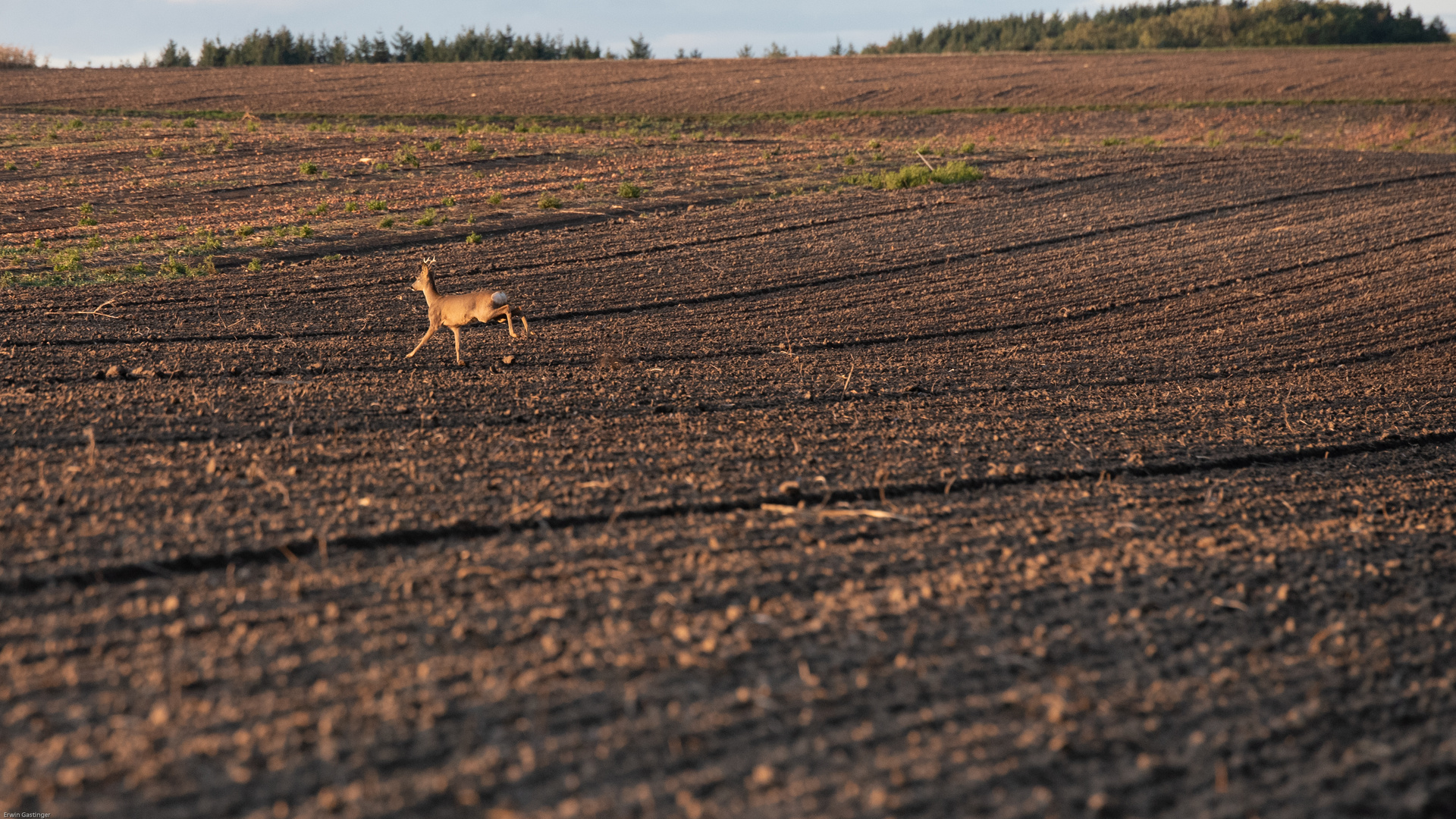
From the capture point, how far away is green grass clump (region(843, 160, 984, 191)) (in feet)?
72.2

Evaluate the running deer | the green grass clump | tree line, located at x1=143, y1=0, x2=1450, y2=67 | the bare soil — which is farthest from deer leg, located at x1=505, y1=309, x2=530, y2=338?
tree line, located at x1=143, y1=0, x2=1450, y2=67

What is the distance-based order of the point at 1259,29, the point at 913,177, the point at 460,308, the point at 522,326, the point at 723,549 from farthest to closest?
1. the point at 1259,29
2. the point at 913,177
3. the point at 522,326
4. the point at 460,308
5. the point at 723,549

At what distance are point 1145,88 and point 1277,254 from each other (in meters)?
33.1

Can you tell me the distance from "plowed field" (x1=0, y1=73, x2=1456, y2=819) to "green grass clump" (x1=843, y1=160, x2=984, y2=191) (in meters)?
8.24

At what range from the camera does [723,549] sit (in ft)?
17.4

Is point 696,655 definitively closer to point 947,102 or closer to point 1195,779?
point 1195,779

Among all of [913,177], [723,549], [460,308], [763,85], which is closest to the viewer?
[723,549]

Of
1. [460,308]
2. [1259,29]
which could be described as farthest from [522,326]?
[1259,29]

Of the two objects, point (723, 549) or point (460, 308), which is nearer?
point (723, 549)

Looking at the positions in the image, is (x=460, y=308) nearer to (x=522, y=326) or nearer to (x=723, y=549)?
(x=522, y=326)

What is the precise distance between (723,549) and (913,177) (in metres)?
18.2

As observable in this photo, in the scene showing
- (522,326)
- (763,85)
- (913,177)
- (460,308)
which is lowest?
(522,326)

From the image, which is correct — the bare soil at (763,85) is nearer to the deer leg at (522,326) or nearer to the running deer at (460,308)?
the deer leg at (522,326)

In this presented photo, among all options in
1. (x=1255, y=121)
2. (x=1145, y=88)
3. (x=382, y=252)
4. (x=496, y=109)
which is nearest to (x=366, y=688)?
(x=382, y=252)
